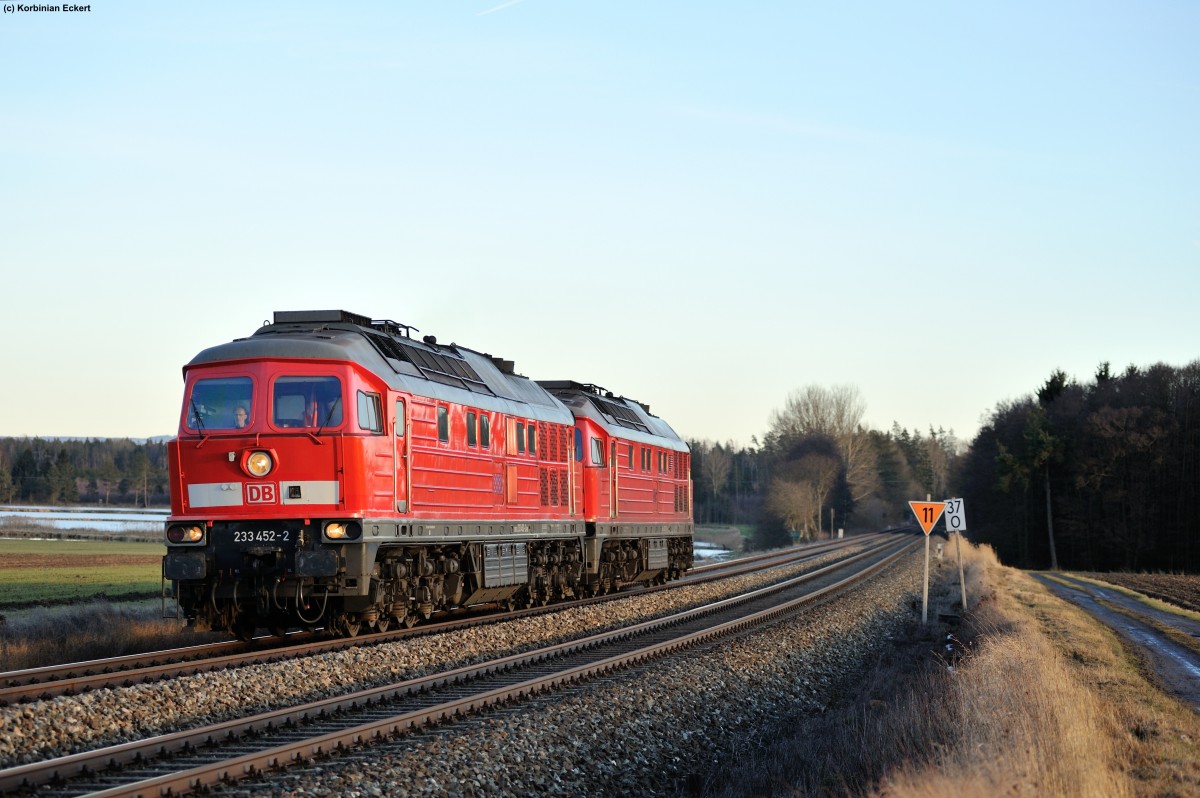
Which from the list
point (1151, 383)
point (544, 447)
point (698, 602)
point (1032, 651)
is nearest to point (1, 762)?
point (1032, 651)

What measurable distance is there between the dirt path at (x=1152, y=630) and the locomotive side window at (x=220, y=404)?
507 inches

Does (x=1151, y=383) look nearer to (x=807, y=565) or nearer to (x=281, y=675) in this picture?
(x=807, y=565)

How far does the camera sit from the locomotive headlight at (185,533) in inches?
639

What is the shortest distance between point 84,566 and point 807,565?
89.0 ft

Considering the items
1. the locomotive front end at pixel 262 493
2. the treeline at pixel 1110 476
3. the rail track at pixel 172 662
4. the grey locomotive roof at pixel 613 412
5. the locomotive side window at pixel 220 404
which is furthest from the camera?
the treeline at pixel 1110 476

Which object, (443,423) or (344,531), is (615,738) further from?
(443,423)

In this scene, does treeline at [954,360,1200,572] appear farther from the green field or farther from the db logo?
the db logo

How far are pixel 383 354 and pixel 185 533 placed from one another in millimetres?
3932

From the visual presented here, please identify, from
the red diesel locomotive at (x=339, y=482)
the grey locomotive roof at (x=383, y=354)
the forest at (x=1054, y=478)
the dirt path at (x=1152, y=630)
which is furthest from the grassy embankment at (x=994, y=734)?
the forest at (x=1054, y=478)

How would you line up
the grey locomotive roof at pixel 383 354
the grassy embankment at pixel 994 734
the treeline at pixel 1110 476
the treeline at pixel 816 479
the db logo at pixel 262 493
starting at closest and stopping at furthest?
the grassy embankment at pixel 994 734
the db logo at pixel 262 493
the grey locomotive roof at pixel 383 354
the treeline at pixel 1110 476
the treeline at pixel 816 479

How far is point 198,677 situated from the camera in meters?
12.9

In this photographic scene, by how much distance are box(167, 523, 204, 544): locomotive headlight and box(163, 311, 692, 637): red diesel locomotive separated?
25 millimetres

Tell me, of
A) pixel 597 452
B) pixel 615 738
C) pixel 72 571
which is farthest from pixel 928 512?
pixel 72 571

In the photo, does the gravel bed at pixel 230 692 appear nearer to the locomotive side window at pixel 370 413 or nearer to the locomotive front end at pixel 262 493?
the locomotive front end at pixel 262 493
